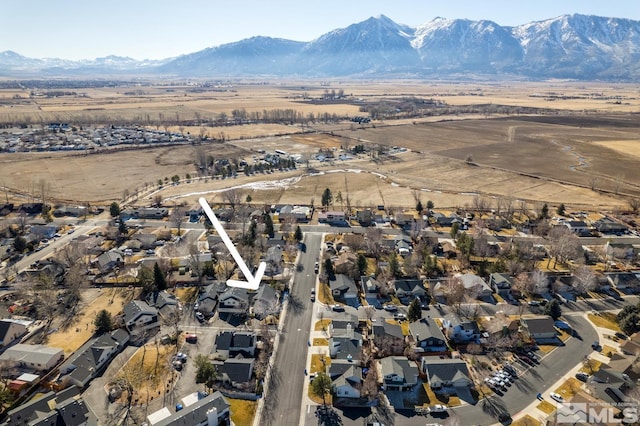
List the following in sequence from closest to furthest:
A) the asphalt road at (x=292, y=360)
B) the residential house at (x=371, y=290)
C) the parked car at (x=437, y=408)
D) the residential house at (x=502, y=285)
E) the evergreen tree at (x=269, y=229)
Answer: the asphalt road at (x=292, y=360) → the parked car at (x=437, y=408) → the residential house at (x=371, y=290) → the residential house at (x=502, y=285) → the evergreen tree at (x=269, y=229)

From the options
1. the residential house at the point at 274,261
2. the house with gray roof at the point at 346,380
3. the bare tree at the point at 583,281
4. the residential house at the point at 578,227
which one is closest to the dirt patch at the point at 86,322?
the residential house at the point at 274,261

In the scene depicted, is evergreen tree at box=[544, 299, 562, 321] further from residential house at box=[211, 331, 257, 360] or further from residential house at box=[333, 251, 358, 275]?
residential house at box=[211, 331, 257, 360]

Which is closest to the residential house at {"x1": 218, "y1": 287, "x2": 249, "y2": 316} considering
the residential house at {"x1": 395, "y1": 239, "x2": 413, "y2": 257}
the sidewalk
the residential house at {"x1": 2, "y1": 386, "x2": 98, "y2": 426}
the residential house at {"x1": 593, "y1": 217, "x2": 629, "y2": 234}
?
the residential house at {"x1": 2, "y1": 386, "x2": 98, "y2": 426}

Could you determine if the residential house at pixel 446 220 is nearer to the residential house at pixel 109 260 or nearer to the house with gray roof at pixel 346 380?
the house with gray roof at pixel 346 380

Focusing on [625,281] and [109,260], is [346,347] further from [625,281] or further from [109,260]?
[625,281]

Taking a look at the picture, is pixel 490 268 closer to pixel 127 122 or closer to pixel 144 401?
pixel 144 401

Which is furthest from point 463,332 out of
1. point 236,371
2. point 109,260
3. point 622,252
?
point 109,260
